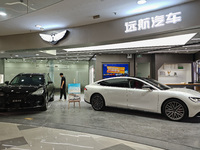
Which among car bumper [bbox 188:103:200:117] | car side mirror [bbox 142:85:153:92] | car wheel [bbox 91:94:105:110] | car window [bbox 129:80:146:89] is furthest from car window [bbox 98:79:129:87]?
car bumper [bbox 188:103:200:117]

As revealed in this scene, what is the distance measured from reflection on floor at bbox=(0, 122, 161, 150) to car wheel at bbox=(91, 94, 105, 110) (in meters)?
2.50

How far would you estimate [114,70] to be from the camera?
38.9ft

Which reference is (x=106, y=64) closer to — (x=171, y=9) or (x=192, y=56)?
(x=192, y=56)

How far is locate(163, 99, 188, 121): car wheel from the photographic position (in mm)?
4480

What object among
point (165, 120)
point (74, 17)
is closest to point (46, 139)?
point (165, 120)

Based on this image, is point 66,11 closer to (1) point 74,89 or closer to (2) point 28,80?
(1) point 74,89

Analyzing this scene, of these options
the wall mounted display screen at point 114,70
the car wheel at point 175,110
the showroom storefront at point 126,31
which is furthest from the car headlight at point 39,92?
the wall mounted display screen at point 114,70

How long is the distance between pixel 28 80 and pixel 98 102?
3.13 meters

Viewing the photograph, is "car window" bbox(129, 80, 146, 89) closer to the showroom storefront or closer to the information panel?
the showroom storefront

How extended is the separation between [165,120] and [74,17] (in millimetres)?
4531

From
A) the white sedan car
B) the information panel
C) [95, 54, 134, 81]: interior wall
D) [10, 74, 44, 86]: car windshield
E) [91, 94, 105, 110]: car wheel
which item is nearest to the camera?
the white sedan car

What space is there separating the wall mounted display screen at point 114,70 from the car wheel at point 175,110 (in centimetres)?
716

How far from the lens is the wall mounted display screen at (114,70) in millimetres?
11812

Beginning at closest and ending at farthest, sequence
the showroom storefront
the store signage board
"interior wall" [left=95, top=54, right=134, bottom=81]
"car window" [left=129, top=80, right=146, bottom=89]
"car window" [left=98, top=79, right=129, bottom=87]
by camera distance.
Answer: the showroom storefront, the store signage board, "car window" [left=129, top=80, right=146, bottom=89], "car window" [left=98, top=79, right=129, bottom=87], "interior wall" [left=95, top=54, right=134, bottom=81]
